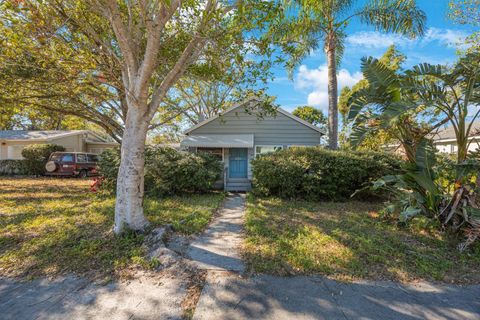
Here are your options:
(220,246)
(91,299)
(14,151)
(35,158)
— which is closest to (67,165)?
(35,158)

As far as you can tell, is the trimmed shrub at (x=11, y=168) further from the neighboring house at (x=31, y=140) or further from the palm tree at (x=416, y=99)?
the palm tree at (x=416, y=99)

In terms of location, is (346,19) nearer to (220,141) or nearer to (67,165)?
(220,141)

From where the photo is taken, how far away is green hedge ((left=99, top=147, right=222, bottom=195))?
8.50m

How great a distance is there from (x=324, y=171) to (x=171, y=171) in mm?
5789

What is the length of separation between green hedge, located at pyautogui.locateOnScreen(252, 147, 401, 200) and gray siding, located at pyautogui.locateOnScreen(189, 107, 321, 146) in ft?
10.9

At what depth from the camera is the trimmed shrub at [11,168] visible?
15.5m

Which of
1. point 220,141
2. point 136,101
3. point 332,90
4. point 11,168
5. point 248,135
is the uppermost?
point 332,90

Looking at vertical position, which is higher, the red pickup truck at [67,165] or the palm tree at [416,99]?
the palm tree at [416,99]

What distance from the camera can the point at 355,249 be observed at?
407 cm

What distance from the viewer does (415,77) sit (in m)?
4.87

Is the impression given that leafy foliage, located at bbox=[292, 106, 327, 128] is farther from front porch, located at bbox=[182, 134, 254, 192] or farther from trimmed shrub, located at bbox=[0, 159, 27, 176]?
trimmed shrub, located at bbox=[0, 159, 27, 176]

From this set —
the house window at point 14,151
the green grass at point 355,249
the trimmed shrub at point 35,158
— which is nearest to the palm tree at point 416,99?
the green grass at point 355,249

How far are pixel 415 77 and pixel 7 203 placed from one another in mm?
12552

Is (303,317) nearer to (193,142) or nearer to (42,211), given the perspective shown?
(42,211)
